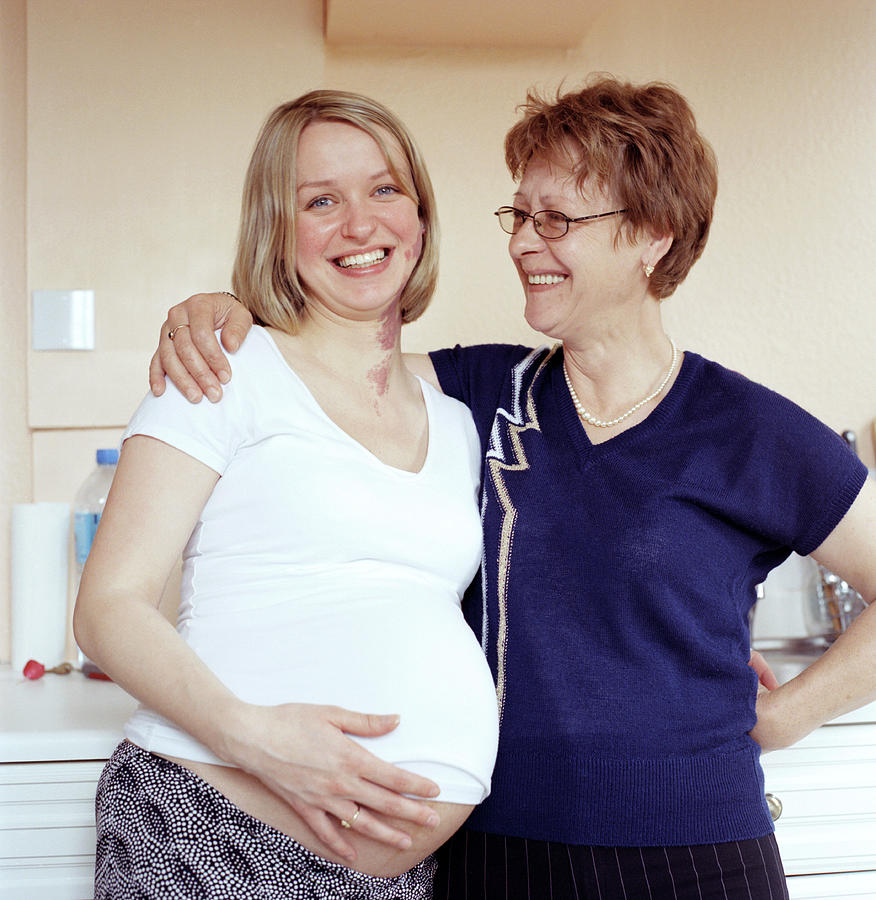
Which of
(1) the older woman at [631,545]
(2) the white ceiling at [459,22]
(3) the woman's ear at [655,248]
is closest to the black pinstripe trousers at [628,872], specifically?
(1) the older woman at [631,545]

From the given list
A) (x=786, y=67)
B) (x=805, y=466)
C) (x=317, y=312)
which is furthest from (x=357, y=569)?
(x=786, y=67)

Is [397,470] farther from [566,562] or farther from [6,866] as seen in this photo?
[6,866]

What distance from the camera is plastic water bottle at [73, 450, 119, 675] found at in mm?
1723

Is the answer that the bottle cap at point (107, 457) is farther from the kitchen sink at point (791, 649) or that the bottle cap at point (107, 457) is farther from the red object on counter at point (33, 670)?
the kitchen sink at point (791, 649)

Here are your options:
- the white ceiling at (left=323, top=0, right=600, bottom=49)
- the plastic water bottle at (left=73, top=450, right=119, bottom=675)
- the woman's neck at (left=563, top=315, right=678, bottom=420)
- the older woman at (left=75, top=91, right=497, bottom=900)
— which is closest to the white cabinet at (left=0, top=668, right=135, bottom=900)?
the older woman at (left=75, top=91, right=497, bottom=900)

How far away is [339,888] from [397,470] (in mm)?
443

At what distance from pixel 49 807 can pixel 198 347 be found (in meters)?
0.65

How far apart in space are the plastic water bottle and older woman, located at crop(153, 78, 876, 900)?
596 millimetres

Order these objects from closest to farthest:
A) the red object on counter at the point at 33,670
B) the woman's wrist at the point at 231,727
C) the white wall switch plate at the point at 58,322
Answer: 1. the woman's wrist at the point at 231,727
2. the red object on counter at the point at 33,670
3. the white wall switch plate at the point at 58,322

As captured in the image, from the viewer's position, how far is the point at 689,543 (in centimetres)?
120

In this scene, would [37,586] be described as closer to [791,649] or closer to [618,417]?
[618,417]

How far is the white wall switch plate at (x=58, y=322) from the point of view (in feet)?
5.91

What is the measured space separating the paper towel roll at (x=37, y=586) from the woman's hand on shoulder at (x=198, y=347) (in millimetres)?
705

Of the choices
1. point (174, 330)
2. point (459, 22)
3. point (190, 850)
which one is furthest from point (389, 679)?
point (459, 22)
